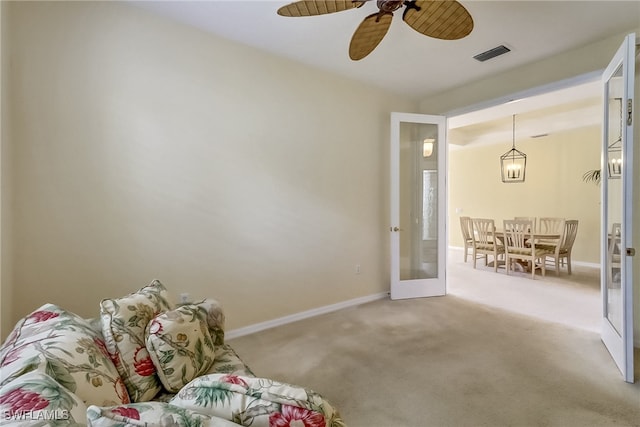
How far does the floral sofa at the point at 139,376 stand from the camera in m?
0.63

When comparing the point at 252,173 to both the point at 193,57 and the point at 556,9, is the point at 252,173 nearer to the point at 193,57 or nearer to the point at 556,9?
the point at 193,57

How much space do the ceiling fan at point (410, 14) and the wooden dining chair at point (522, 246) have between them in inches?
171

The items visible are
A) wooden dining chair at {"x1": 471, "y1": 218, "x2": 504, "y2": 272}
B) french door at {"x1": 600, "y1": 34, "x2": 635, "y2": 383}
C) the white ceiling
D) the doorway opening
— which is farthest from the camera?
wooden dining chair at {"x1": 471, "y1": 218, "x2": 504, "y2": 272}

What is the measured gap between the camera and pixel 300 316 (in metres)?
3.33

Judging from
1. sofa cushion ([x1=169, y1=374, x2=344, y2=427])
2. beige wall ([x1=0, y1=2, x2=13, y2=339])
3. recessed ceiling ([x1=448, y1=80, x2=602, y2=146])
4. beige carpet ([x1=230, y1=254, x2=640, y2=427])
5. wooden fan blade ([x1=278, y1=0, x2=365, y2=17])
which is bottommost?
beige carpet ([x1=230, y1=254, x2=640, y2=427])

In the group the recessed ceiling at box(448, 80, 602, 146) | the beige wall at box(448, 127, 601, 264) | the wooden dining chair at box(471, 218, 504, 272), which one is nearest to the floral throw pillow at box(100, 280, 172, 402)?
the recessed ceiling at box(448, 80, 602, 146)

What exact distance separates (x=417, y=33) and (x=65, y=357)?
3.21m

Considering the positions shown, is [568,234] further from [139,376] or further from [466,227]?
[139,376]

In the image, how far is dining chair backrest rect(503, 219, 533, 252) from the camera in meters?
5.21

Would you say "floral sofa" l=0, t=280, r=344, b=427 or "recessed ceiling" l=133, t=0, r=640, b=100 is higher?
"recessed ceiling" l=133, t=0, r=640, b=100

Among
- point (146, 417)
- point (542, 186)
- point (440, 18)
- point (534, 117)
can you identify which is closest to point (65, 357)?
point (146, 417)

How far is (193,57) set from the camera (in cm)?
262

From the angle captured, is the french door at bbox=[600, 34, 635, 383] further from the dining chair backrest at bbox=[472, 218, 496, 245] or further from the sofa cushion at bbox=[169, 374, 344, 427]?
the dining chair backrest at bbox=[472, 218, 496, 245]

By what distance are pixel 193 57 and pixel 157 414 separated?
2.82m
